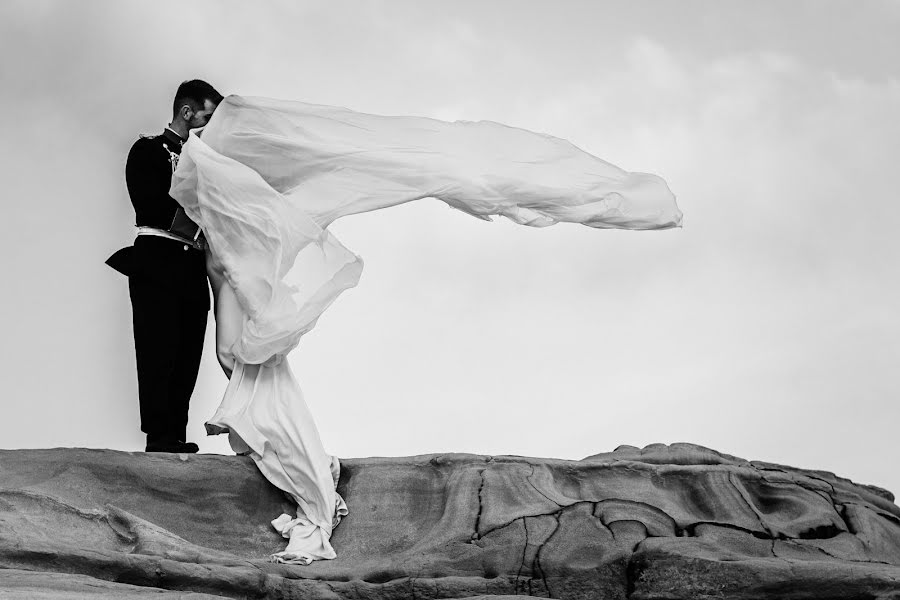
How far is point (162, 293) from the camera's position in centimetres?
823

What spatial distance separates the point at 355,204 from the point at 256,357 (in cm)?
103

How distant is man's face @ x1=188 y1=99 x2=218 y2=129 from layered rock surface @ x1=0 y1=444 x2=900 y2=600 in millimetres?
2015

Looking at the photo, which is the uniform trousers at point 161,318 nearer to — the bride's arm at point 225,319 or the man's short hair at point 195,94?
the bride's arm at point 225,319

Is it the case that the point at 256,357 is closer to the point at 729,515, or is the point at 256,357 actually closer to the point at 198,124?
the point at 198,124

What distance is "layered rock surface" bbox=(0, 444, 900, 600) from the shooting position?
21.8 ft

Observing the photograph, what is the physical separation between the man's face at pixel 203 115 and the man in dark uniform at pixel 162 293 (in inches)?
8.3

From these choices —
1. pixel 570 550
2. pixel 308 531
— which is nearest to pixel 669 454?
pixel 570 550

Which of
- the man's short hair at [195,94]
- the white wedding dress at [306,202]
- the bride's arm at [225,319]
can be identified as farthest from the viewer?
the man's short hair at [195,94]

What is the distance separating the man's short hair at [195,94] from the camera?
27.8ft

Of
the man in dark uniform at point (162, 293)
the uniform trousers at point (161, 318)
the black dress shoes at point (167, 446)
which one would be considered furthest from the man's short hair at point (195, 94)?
the black dress shoes at point (167, 446)

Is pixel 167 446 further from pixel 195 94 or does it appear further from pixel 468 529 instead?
pixel 195 94

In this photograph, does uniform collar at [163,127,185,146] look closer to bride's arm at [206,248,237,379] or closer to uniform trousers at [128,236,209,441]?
uniform trousers at [128,236,209,441]

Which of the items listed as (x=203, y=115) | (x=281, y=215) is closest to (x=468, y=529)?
(x=281, y=215)

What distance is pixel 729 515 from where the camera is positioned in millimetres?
7676
